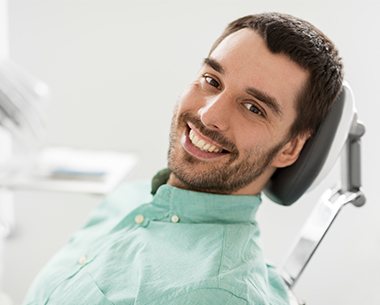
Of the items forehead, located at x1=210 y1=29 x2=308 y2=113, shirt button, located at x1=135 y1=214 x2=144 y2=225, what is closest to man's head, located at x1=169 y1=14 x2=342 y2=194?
forehead, located at x1=210 y1=29 x2=308 y2=113

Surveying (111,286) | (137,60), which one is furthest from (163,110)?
(111,286)

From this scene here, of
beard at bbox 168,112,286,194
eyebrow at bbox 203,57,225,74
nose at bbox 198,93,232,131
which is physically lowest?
beard at bbox 168,112,286,194

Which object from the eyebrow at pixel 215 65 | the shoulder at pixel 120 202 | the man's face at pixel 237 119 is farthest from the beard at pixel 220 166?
the shoulder at pixel 120 202

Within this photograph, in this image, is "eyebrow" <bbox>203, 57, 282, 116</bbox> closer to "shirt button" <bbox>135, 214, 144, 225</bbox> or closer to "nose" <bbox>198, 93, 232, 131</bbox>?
"nose" <bbox>198, 93, 232, 131</bbox>

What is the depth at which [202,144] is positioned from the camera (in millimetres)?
1243

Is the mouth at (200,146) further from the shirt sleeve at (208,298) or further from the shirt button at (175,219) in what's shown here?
the shirt sleeve at (208,298)

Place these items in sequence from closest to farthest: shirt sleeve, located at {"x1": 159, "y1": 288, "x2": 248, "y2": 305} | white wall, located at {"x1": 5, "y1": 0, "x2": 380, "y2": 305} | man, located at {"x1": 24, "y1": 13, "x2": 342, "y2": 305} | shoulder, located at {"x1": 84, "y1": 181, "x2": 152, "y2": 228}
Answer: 1. shirt sleeve, located at {"x1": 159, "y1": 288, "x2": 248, "y2": 305}
2. man, located at {"x1": 24, "y1": 13, "x2": 342, "y2": 305}
3. shoulder, located at {"x1": 84, "y1": 181, "x2": 152, "y2": 228}
4. white wall, located at {"x1": 5, "y1": 0, "x2": 380, "y2": 305}

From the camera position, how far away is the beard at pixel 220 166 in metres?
1.23

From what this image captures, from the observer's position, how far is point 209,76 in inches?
50.5

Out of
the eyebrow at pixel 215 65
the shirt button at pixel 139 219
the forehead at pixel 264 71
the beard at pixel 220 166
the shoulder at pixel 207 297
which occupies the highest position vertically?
the forehead at pixel 264 71

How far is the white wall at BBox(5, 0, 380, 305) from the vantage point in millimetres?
1647

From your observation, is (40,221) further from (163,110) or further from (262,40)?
(262,40)

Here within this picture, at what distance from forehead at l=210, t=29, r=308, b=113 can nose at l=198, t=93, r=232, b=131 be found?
0.14ft

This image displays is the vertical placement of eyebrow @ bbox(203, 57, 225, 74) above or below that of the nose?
above
